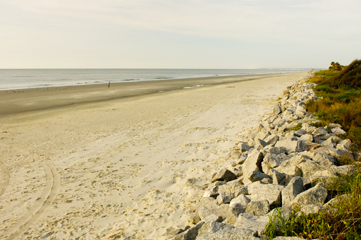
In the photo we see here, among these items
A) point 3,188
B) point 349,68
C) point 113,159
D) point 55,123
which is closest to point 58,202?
point 3,188

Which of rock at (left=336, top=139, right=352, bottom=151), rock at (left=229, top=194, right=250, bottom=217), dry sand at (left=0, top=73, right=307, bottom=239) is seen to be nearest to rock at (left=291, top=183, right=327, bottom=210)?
rock at (left=229, top=194, right=250, bottom=217)

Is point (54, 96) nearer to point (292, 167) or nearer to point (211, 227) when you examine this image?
point (292, 167)

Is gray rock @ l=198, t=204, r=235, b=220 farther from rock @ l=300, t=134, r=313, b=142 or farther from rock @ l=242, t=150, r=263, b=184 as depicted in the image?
rock @ l=300, t=134, r=313, b=142

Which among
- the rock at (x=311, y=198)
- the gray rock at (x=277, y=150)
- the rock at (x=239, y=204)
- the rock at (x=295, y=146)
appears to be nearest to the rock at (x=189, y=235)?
the rock at (x=239, y=204)

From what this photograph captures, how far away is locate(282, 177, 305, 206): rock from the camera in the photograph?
10.2 ft

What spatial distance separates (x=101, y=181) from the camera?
523 centimetres

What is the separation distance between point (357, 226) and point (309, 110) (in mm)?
7156

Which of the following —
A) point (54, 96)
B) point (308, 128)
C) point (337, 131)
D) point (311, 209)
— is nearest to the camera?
point (311, 209)

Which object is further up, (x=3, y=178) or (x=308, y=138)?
(x=308, y=138)

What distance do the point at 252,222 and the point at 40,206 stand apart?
352cm

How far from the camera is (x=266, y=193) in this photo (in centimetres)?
344

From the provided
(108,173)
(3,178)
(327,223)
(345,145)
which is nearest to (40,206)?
(108,173)

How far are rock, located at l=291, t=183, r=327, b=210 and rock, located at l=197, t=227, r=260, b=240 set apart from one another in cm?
78

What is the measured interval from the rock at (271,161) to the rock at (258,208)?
122cm
